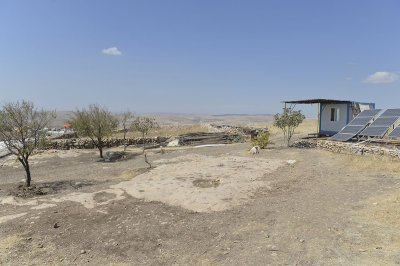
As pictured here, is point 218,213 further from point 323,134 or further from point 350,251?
point 323,134

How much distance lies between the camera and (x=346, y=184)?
31.5ft

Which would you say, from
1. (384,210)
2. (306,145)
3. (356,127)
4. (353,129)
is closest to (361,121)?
(356,127)

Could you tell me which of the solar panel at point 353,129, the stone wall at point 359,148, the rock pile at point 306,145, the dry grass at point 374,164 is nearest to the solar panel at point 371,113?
the solar panel at point 353,129

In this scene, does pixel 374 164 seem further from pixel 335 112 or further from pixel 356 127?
pixel 335 112

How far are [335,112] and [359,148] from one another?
33.2ft

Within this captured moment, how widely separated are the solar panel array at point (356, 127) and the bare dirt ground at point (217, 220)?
238 inches

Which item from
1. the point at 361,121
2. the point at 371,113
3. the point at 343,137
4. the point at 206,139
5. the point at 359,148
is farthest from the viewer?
the point at 206,139

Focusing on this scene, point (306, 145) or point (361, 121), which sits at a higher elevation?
point (361, 121)

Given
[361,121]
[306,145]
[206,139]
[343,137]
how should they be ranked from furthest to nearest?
[206,139], [306,145], [361,121], [343,137]

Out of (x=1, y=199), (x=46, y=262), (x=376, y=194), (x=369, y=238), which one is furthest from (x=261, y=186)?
(x=1, y=199)

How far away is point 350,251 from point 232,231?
266 centimetres

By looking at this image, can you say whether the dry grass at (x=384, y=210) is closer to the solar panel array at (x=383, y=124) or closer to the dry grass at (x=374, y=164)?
the dry grass at (x=374, y=164)

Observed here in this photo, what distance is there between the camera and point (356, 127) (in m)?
18.6

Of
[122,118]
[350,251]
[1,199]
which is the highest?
[122,118]
